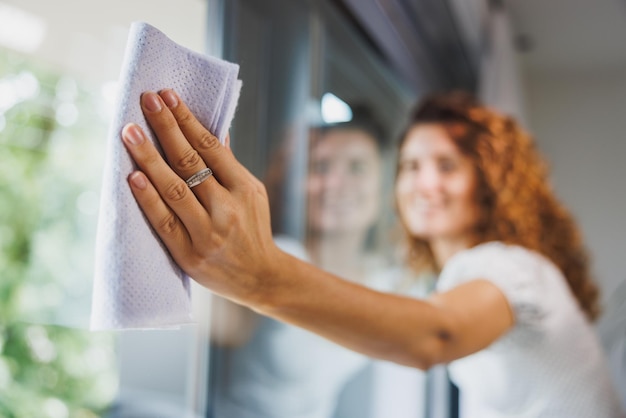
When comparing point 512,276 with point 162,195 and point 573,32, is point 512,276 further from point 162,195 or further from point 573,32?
point 573,32

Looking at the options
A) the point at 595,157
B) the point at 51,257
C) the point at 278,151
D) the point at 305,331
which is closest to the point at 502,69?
the point at 595,157

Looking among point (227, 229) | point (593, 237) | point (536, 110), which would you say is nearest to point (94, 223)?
point (227, 229)

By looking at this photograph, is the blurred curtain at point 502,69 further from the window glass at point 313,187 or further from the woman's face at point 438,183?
the woman's face at point 438,183

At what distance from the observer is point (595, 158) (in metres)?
1.49

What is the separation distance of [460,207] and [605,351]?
40 centimetres

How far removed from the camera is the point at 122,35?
73 cm

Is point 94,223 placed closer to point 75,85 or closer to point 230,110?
point 75,85

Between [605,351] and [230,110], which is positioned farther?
[605,351]

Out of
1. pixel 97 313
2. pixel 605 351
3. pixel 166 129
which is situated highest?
pixel 166 129

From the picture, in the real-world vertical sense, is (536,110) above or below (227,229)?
above

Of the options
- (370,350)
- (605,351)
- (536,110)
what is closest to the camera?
(370,350)

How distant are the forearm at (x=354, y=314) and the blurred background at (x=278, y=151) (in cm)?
29

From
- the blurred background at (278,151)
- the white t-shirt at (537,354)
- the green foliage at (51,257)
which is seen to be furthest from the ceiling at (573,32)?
the green foliage at (51,257)

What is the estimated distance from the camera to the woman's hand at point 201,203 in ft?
1.46
